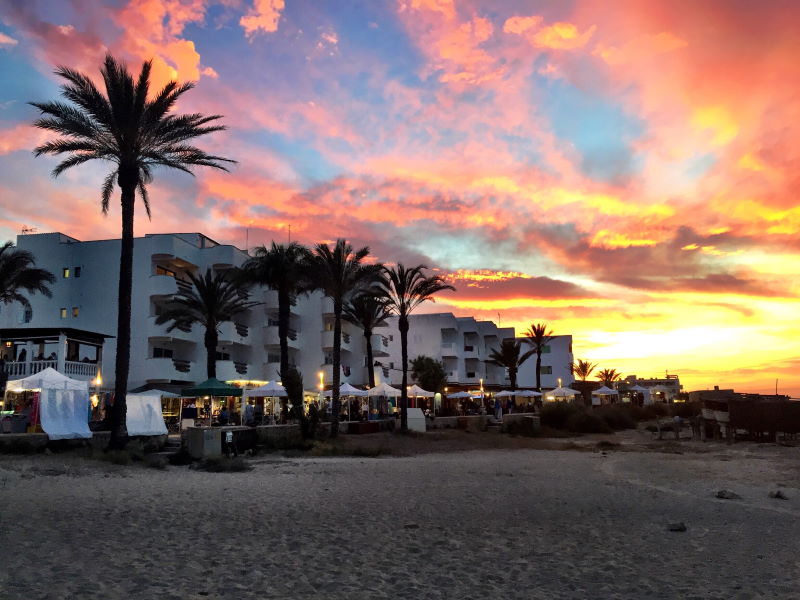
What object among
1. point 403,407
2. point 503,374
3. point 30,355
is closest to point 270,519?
point 30,355

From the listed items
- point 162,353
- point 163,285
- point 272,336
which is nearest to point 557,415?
point 272,336

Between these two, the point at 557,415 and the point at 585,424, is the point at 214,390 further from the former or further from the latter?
the point at 585,424

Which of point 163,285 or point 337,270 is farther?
point 163,285

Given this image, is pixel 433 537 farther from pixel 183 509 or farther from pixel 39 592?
pixel 39 592

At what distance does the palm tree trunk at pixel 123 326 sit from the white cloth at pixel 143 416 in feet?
4.67

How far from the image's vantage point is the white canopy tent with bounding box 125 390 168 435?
23.0m

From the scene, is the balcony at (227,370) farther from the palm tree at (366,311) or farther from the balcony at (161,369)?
the palm tree at (366,311)

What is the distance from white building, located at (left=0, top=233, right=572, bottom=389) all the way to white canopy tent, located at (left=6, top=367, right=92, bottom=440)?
8549 millimetres

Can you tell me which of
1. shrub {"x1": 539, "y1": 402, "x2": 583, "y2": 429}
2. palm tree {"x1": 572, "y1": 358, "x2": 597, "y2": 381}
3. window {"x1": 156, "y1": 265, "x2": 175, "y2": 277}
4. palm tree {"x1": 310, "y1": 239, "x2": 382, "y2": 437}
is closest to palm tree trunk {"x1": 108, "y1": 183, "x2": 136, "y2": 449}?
palm tree {"x1": 310, "y1": 239, "x2": 382, "y2": 437}

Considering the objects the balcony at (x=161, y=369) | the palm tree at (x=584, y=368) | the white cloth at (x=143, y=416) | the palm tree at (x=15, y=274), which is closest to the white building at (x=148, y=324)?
the balcony at (x=161, y=369)

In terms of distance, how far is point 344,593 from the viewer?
6.53 m

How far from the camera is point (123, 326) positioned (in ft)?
70.5

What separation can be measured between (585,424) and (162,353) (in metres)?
30.2

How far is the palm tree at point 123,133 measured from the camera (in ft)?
68.4
